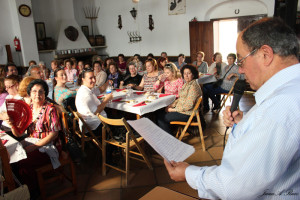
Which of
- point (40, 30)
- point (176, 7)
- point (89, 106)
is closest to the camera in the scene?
point (89, 106)

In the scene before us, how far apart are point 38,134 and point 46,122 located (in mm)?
155

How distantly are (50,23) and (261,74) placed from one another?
11234 millimetres

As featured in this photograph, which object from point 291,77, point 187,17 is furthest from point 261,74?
point 187,17

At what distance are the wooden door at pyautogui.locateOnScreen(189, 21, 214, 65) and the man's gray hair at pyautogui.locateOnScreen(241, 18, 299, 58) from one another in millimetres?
7623

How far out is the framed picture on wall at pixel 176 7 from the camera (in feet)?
28.3

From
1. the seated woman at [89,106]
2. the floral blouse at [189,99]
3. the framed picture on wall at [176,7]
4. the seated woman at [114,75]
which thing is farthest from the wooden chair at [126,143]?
the framed picture on wall at [176,7]

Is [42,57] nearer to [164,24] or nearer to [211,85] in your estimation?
[164,24]

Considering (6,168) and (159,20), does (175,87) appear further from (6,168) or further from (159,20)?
(159,20)

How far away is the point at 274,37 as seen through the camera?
2.77 ft

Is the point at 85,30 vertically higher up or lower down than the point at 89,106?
higher up

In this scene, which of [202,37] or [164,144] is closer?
[164,144]

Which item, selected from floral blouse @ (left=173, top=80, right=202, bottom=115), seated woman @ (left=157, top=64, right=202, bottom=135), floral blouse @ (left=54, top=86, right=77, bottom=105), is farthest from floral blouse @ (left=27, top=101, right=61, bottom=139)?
floral blouse @ (left=173, top=80, right=202, bottom=115)

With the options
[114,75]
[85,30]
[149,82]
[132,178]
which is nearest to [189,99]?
[132,178]

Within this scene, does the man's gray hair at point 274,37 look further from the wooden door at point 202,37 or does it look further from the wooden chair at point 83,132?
the wooden door at point 202,37
